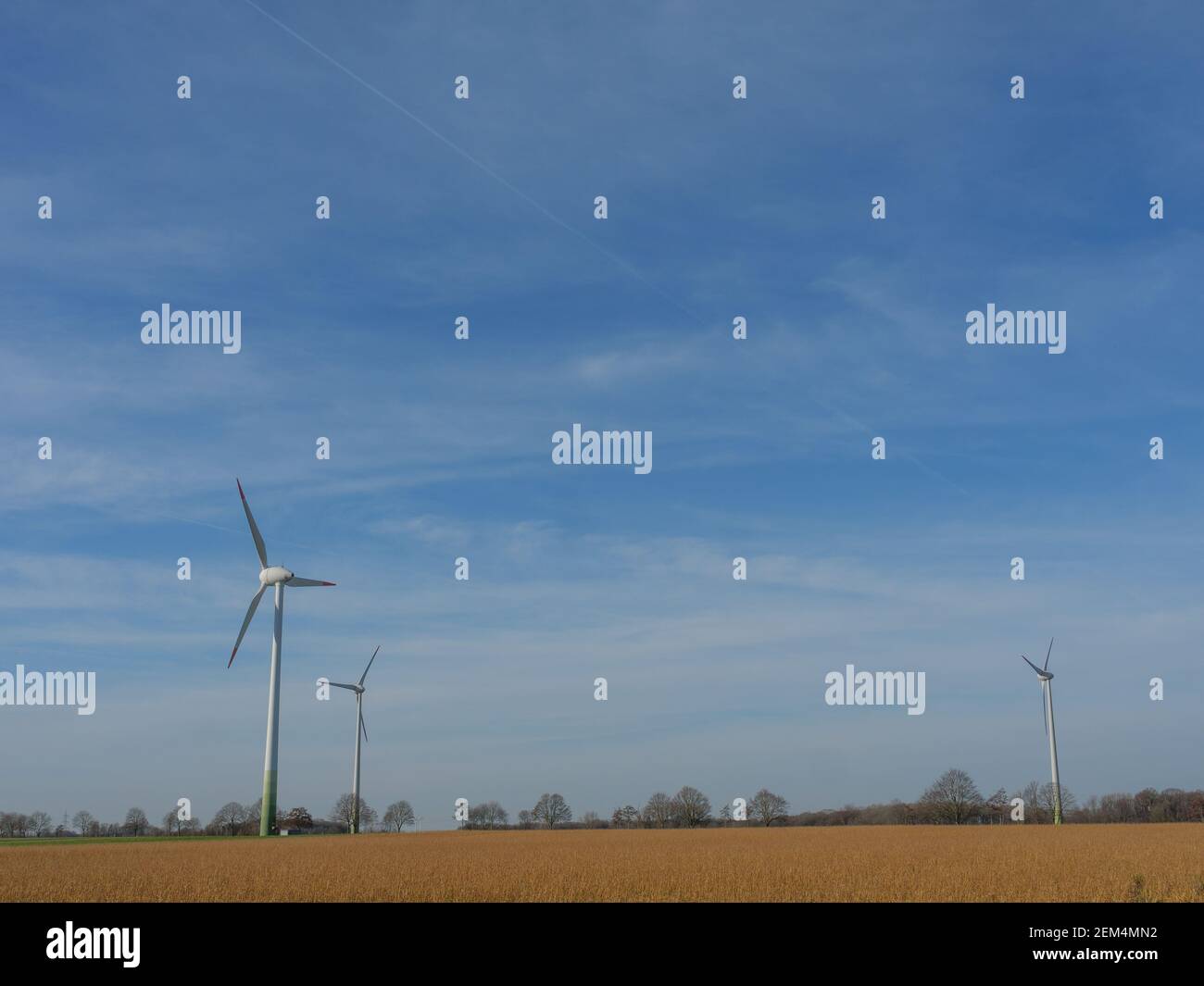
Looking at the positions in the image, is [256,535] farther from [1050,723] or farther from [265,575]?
[1050,723]

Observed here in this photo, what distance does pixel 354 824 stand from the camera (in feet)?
449

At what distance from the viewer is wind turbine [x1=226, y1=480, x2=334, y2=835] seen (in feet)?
330

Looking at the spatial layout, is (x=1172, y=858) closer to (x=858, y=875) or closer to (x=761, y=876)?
(x=858, y=875)

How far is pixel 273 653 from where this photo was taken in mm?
102312

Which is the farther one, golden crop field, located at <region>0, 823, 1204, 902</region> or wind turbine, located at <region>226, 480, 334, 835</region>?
wind turbine, located at <region>226, 480, 334, 835</region>

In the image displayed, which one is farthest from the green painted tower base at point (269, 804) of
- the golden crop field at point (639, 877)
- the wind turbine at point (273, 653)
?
the golden crop field at point (639, 877)

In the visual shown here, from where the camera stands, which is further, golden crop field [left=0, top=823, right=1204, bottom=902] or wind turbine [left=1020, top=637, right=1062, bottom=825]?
wind turbine [left=1020, top=637, right=1062, bottom=825]

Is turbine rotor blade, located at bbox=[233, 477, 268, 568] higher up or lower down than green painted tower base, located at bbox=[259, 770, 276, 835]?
higher up

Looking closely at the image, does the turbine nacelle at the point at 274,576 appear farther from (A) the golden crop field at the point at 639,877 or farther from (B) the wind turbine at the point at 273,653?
(A) the golden crop field at the point at 639,877

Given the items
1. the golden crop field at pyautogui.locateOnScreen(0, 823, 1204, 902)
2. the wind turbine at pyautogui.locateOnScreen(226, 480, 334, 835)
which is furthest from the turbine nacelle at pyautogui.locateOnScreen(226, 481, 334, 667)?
the golden crop field at pyautogui.locateOnScreen(0, 823, 1204, 902)

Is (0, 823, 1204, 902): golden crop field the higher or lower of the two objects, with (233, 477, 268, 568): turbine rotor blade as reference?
lower

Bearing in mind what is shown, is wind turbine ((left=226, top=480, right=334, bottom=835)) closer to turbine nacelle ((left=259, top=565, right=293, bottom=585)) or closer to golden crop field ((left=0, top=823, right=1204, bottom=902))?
turbine nacelle ((left=259, top=565, right=293, bottom=585))
